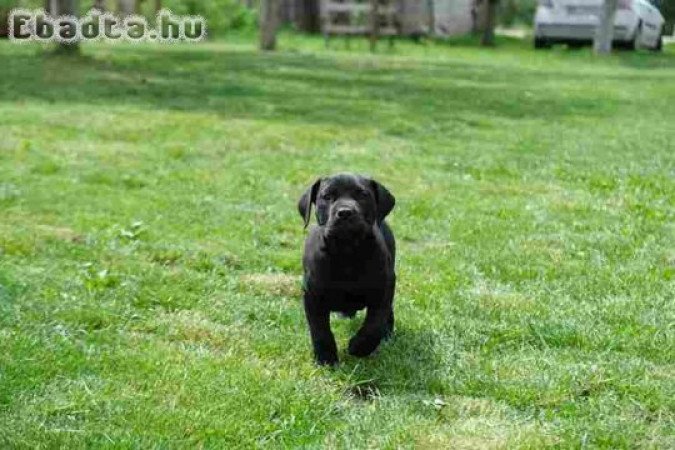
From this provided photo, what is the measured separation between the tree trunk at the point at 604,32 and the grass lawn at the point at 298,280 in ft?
58.3

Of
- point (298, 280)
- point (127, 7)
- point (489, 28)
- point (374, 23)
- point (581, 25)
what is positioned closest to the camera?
point (298, 280)

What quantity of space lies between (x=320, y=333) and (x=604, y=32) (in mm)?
30555

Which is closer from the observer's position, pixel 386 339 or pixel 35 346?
pixel 35 346

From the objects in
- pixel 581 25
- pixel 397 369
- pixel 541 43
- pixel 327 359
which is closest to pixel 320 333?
pixel 327 359

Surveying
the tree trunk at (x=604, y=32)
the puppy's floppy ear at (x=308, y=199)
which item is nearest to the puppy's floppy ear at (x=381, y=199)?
the puppy's floppy ear at (x=308, y=199)

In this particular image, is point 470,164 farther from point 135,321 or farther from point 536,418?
point 536,418

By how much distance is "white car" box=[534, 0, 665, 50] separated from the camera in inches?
1437

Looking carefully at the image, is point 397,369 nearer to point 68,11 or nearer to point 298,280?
point 298,280

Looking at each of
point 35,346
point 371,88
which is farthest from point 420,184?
point 371,88

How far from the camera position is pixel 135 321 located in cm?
586

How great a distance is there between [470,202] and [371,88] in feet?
34.6

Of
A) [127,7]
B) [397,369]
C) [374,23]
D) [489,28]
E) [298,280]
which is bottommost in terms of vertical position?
[489,28]

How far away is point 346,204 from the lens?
5.01m

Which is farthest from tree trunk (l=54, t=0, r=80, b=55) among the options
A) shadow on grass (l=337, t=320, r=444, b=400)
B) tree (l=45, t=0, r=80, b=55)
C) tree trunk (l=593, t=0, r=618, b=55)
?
shadow on grass (l=337, t=320, r=444, b=400)
